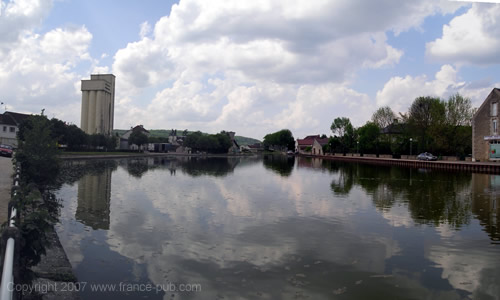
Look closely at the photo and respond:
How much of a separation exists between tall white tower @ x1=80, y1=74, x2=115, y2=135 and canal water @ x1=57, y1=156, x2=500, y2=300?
10051 centimetres

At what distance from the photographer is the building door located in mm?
47312

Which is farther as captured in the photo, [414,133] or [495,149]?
[414,133]

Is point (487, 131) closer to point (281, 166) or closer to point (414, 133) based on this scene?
point (414, 133)

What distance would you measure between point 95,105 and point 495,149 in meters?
103

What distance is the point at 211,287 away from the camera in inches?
259

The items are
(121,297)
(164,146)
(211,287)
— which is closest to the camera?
(121,297)

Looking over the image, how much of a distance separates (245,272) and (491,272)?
523cm

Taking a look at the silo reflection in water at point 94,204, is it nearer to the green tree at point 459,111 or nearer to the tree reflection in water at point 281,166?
the tree reflection in water at point 281,166

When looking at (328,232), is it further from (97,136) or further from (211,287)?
(97,136)

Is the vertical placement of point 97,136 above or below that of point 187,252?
above

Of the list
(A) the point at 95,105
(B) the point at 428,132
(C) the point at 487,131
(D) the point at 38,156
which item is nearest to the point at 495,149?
(C) the point at 487,131

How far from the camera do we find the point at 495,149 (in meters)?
47.7

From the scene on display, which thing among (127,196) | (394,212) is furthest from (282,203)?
(127,196)

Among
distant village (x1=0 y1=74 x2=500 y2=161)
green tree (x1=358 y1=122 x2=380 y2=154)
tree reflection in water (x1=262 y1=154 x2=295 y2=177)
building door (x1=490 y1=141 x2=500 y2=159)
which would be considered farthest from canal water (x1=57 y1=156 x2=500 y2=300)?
green tree (x1=358 y1=122 x2=380 y2=154)
